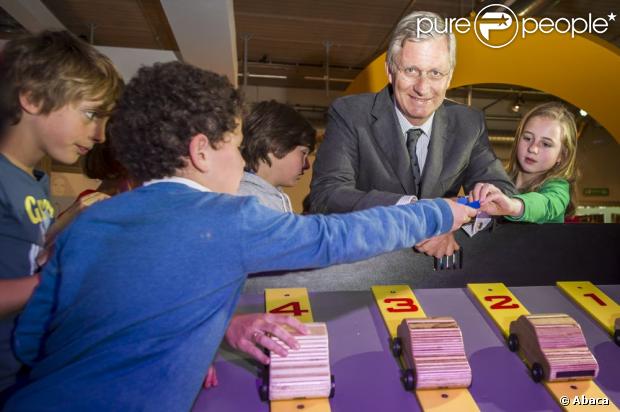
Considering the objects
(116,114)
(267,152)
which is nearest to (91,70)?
(116,114)

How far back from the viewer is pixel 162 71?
87cm

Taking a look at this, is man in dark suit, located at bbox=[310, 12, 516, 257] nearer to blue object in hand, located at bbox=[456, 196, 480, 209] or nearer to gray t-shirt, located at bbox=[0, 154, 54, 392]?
blue object in hand, located at bbox=[456, 196, 480, 209]

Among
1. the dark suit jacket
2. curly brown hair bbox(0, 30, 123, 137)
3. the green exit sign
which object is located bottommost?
the green exit sign

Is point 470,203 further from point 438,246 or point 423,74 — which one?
point 423,74

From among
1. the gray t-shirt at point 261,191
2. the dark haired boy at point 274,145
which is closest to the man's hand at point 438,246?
the gray t-shirt at point 261,191

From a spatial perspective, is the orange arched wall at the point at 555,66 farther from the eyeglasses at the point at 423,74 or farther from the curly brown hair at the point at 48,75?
the curly brown hair at the point at 48,75

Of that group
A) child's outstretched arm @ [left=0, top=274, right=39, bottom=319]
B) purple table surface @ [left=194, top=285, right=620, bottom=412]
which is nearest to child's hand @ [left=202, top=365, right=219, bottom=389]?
purple table surface @ [left=194, top=285, right=620, bottom=412]

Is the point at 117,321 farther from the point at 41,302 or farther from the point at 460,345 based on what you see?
the point at 460,345

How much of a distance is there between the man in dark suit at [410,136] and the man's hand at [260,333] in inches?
17.6

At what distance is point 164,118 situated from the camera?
83 cm

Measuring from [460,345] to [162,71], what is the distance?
0.76 metres

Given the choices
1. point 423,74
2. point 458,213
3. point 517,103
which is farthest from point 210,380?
point 517,103

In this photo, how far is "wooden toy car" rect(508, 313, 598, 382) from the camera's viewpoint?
2.88 feet

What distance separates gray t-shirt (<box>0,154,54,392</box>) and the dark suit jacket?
69 centimetres
